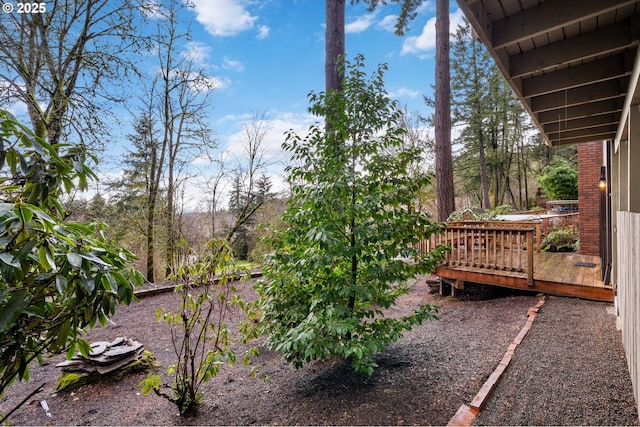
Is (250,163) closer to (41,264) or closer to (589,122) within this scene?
(589,122)

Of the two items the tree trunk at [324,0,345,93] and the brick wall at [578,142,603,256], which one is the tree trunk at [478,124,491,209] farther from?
→ the tree trunk at [324,0,345,93]

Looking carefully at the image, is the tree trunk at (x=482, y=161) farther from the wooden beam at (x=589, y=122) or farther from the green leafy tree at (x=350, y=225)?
the green leafy tree at (x=350, y=225)

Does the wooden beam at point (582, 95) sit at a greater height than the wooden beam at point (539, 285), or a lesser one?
greater

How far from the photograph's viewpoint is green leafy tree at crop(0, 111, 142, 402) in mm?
886

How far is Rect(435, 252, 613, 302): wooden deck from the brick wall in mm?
768

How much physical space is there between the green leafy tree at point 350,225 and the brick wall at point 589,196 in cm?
612

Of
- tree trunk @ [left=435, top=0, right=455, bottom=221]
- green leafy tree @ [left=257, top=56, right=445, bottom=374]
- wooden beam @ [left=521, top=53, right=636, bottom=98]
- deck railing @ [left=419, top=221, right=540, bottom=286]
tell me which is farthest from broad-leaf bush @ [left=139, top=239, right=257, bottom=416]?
tree trunk @ [left=435, top=0, right=455, bottom=221]

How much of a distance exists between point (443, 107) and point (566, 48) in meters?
4.78

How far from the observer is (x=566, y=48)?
262cm

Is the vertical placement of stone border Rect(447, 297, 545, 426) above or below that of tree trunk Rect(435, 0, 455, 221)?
below

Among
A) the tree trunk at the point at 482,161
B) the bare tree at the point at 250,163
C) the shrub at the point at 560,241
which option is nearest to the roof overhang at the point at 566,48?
the shrub at the point at 560,241

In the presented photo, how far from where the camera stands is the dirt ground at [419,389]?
7.97ft

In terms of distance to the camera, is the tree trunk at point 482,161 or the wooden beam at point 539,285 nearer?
the wooden beam at point 539,285

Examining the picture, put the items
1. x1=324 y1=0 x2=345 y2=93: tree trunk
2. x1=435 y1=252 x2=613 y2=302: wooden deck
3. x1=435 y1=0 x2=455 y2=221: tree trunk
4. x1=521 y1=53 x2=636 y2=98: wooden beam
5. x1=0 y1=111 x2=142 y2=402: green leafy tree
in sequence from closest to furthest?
x1=0 y1=111 x2=142 y2=402: green leafy tree < x1=521 y1=53 x2=636 y2=98: wooden beam < x1=435 y1=252 x2=613 y2=302: wooden deck < x1=324 y1=0 x2=345 y2=93: tree trunk < x1=435 y1=0 x2=455 y2=221: tree trunk
